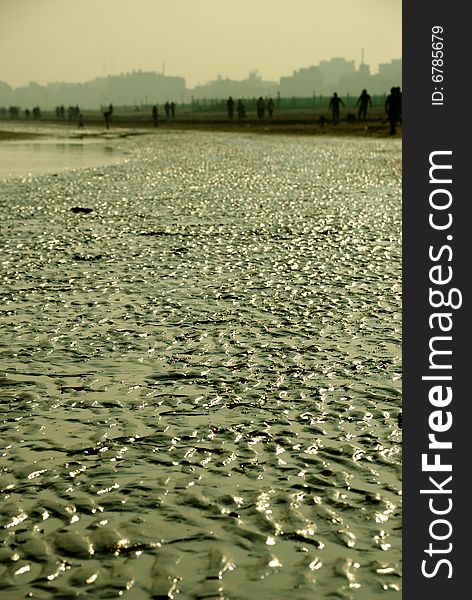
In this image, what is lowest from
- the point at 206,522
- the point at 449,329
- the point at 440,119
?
the point at 206,522

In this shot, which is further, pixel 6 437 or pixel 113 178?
pixel 113 178

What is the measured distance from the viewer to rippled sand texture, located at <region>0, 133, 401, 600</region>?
2768mm

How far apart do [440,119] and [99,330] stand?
266 centimetres

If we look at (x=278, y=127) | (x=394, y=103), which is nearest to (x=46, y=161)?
(x=394, y=103)

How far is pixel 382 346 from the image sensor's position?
520 centimetres

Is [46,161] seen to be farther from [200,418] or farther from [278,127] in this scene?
[278,127]

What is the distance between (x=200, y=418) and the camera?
13.3ft

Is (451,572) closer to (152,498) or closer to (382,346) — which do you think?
(152,498)

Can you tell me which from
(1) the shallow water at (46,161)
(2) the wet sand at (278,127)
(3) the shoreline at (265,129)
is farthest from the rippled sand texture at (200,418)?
(2) the wet sand at (278,127)

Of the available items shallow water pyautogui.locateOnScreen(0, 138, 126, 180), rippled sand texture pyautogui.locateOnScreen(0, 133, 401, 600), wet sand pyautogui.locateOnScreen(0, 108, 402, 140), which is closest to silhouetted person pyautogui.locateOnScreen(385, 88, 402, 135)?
wet sand pyautogui.locateOnScreen(0, 108, 402, 140)

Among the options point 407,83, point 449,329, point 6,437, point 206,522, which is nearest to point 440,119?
point 407,83

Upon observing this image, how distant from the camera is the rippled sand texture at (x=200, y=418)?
277cm

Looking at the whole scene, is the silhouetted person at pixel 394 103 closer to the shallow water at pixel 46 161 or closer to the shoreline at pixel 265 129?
the shoreline at pixel 265 129

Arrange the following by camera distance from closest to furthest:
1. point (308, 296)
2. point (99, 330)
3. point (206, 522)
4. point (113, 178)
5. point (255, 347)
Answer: point (206, 522)
point (255, 347)
point (99, 330)
point (308, 296)
point (113, 178)
